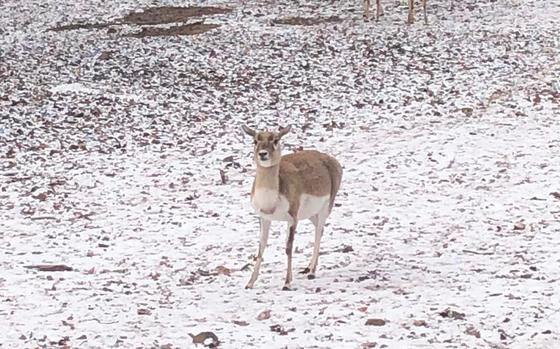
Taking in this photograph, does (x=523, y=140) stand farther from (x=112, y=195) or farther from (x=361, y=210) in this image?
(x=112, y=195)

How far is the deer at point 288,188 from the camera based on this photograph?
840 centimetres

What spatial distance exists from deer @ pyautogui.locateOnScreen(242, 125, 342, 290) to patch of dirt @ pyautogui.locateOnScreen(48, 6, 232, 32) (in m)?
16.7

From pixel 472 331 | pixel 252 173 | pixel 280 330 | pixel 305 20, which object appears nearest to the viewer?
pixel 472 331

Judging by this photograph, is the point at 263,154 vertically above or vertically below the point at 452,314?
above

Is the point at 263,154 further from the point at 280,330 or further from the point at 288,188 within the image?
the point at 280,330

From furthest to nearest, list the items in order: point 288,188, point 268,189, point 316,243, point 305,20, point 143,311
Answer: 1. point 305,20
2. point 316,243
3. point 288,188
4. point 268,189
5. point 143,311

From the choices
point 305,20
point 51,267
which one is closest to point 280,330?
point 51,267

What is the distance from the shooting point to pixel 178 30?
25.4 m

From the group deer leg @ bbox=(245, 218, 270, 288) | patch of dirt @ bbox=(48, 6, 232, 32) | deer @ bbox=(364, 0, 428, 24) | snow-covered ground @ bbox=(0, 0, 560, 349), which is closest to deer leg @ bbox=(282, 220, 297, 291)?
snow-covered ground @ bbox=(0, 0, 560, 349)

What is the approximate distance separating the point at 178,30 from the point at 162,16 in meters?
2.57

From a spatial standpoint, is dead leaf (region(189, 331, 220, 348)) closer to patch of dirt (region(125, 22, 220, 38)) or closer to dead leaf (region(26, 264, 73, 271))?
dead leaf (region(26, 264, 73, 271))

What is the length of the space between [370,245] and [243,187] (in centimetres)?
353

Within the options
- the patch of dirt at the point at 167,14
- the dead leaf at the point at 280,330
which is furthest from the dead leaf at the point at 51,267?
the patch of dirt at the point at 167,14

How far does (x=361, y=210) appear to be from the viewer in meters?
11.7
